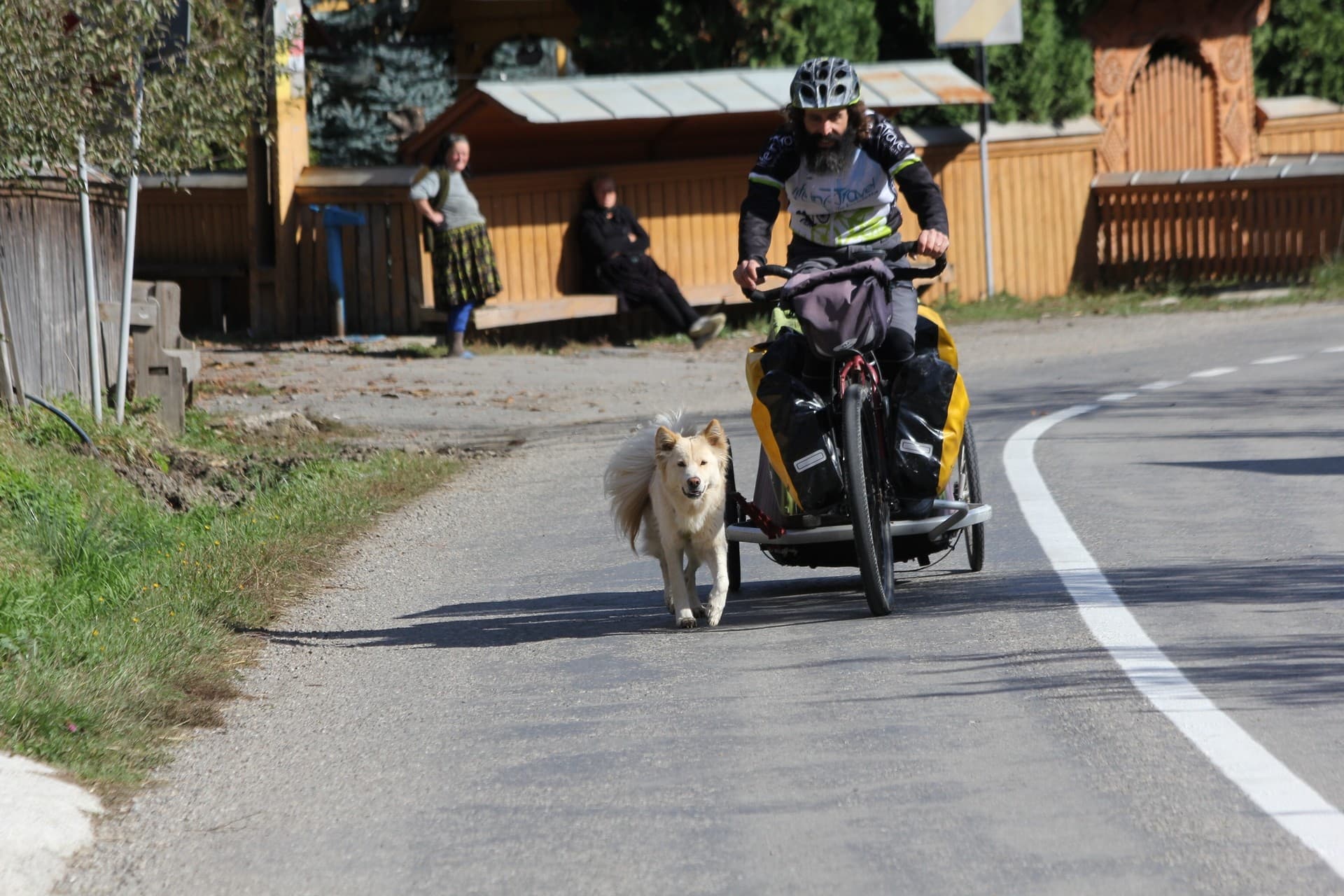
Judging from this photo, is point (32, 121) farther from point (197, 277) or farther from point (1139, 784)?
point (197, 277)

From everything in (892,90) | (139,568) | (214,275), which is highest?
(892,90)

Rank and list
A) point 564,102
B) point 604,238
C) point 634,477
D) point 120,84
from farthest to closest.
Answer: point 604,238, point 564,102, point 120,84, point 634,477

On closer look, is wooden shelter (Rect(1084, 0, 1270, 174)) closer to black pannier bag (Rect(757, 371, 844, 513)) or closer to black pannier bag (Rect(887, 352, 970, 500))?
black pannier bag (Rect(887, 352, 970, 500))

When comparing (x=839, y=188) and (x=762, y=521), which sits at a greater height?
(x=839, y=188)

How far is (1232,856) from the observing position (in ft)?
14.6

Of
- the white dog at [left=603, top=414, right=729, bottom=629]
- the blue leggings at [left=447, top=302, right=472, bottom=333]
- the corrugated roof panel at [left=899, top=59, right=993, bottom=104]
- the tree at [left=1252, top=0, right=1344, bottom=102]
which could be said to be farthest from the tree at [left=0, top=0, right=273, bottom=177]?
the tree at [left=1252, top=0, right=1344, bottom=102]

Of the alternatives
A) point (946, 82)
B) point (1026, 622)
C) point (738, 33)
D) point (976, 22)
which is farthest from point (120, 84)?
point (976, 22)

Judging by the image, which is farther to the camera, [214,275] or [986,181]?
[986,181]

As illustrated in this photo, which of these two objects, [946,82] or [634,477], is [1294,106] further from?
[634,477]

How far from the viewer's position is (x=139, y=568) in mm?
9258

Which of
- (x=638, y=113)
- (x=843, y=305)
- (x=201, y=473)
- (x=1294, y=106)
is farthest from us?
(x=1294, y=106)

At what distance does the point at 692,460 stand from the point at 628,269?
13782 millimetres

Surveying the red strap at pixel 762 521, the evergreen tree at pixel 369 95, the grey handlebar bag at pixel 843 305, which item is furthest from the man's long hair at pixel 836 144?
the evergreen tree at pixel 369 95

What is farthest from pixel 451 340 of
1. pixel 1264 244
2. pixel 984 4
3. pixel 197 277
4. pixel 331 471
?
pixel 1264 244
